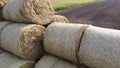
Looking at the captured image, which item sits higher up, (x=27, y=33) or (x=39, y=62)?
(x=27, y=33)

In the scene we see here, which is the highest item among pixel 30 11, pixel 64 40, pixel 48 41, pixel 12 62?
pixel 30 11

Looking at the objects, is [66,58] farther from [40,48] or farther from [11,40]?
[11,40]

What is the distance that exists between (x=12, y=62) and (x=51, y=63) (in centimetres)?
66

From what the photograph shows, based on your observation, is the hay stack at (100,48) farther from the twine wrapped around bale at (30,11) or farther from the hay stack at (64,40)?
the twine wrapped around bale at (30,11)

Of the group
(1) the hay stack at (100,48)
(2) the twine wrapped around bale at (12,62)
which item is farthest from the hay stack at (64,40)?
(2) the twine wrapped around bale at (12,62)

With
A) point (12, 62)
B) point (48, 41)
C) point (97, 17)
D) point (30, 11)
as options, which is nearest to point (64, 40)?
point (48, 41)

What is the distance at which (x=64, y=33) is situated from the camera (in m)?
3.89

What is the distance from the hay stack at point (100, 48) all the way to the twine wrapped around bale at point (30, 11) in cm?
94

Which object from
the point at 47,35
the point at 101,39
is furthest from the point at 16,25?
the point at 101,39

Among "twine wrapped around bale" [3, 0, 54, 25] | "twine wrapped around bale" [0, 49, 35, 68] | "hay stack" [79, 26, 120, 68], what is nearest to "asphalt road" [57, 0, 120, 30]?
"twine wrapped around bale" [3, 0, 54, 25]

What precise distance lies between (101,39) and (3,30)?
1.87 metres

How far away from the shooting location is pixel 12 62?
425 cm

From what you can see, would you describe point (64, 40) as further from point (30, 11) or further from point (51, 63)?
point (30, 11)

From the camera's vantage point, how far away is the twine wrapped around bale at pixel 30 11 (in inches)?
165
